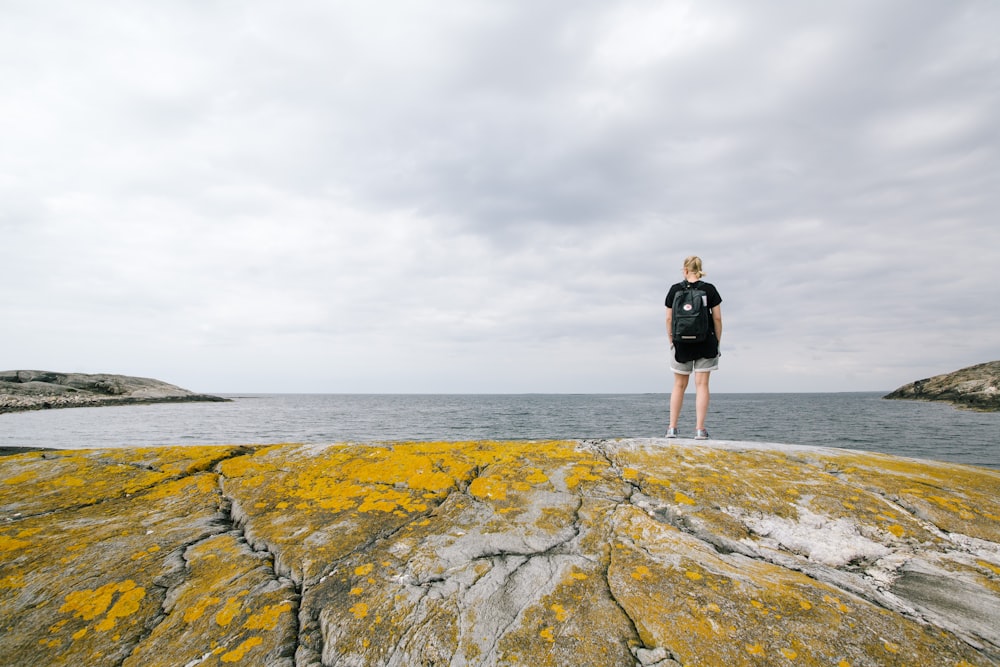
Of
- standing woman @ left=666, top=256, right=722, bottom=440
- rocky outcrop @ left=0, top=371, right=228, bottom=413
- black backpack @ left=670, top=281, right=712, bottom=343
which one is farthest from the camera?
rocky outcrop @ left=0, top=371, right=228, bottom=413

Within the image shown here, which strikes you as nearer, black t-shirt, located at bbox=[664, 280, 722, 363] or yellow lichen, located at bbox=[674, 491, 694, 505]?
yellow lichen, located at bbox=[674, 491, 694, 505]

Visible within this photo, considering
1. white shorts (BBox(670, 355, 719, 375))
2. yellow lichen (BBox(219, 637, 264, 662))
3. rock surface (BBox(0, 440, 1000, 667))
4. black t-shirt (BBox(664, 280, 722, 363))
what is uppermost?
black t-shirt (BBox(664, 280, 722, 363))

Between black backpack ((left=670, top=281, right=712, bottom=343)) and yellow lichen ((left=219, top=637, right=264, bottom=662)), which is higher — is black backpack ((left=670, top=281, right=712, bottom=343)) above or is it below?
above

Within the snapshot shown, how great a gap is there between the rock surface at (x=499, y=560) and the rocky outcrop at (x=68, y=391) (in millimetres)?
77591

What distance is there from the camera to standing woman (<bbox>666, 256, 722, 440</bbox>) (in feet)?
21.7

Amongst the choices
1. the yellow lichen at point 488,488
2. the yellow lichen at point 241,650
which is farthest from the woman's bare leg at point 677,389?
the yellow lichen at point 241,650

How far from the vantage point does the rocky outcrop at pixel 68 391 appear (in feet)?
182

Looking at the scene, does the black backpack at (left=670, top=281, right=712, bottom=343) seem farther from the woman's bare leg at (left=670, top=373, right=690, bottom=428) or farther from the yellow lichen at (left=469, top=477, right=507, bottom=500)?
the yellow lichen at (left=469, top=477, right=507, bottom=500)

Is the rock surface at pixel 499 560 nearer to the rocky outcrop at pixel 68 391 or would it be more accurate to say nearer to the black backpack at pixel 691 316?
the black backpack at pixel 691 316

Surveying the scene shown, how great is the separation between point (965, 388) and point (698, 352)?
11304cm

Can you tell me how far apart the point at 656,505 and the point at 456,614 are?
222cm

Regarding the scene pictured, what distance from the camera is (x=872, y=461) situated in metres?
4.79

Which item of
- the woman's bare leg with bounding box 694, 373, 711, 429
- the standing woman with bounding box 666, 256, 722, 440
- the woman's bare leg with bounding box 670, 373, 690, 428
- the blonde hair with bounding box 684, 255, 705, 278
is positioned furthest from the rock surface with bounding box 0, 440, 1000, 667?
the blonde hair with bounding box 684, 255, 705, 278

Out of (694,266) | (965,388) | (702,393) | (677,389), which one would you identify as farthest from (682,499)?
(965,388)
